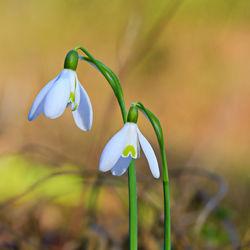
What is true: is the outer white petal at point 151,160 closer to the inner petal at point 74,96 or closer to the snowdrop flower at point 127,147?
the snowdrop flower at point 127,147

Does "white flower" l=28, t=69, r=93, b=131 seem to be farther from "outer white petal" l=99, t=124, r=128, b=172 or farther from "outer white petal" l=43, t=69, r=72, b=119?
"outer white petal" l=99, t=124, r=128, b=172

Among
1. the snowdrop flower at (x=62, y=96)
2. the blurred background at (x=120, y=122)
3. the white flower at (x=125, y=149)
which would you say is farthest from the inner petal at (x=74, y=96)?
the blurred background at (x=120, y=122)

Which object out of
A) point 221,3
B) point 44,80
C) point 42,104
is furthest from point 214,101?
point 42,104

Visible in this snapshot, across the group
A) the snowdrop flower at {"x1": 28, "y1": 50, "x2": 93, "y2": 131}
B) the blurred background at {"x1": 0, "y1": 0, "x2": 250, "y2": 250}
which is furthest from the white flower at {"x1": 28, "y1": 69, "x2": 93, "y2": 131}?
the blurred background at {"x1": 0, "y1": 0, "x2": 250, "y2": 250}

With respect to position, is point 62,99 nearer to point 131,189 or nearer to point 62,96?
point 62,96

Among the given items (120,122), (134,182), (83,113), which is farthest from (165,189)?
(120,122)

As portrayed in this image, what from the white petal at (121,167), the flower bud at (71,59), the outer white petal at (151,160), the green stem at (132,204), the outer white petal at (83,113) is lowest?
the green stem at (132,204)

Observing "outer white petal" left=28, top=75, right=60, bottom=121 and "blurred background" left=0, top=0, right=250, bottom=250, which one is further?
"blurred background" left=0, top=0, right=250, bottom=250
